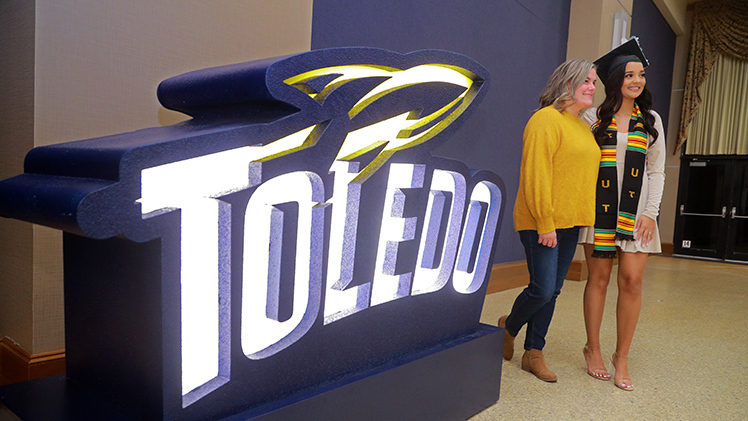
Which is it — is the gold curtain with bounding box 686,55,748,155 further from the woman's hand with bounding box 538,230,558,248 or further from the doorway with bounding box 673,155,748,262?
the woman's hand with bounding box 538,230,558,248

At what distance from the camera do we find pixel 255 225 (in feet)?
3.70

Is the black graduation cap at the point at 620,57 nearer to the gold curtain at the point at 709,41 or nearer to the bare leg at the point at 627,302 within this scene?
the bare leg at the point at 627,302

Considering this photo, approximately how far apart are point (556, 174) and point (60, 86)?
1734 mm

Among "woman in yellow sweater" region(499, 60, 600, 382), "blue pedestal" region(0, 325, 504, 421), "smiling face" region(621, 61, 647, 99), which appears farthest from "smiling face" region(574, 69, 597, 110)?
"blue pedestal" region(0, 325, 504, 421)

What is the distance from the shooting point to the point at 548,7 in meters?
4.41

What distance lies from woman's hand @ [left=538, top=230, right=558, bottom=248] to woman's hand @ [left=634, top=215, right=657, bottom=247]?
15.5 inches

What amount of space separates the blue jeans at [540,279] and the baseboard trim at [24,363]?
170 cm

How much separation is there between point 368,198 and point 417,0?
2063 millimetres

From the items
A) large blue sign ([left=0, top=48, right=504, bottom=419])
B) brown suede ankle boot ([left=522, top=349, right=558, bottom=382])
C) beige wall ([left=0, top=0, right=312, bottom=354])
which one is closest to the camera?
large blue sign ([left=0, top=48, right=504, bottom=419])

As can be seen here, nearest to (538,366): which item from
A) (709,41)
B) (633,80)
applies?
(633,80)

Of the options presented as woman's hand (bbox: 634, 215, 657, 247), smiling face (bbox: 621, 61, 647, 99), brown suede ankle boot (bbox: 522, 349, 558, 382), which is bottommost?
brown suede ankle boot (bbox: 522, 349, 558, 382)

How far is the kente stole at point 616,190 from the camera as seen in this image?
6.72ft

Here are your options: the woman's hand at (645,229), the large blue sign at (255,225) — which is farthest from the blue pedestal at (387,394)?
the woman's hand at (645,229)

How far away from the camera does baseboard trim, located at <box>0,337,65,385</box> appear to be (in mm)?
1604
